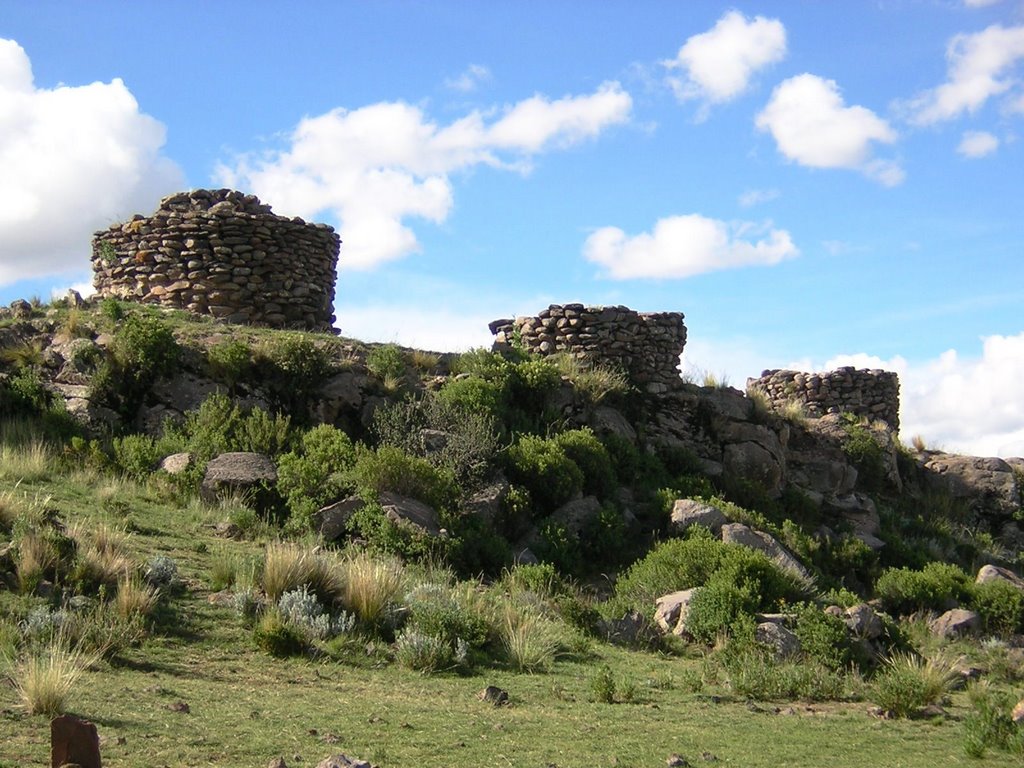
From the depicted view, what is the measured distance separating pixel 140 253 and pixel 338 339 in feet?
14.4

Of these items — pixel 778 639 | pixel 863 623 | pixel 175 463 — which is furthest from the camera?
pixel 175 463

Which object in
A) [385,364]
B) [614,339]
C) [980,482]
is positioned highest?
[614,339]

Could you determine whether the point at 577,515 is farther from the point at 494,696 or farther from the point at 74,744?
the point at 74,744

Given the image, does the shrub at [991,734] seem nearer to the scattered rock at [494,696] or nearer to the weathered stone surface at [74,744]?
the scattered rock at [494,696]

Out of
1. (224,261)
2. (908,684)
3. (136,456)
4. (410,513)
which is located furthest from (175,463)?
(908,684)

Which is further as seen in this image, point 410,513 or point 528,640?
point 410,513

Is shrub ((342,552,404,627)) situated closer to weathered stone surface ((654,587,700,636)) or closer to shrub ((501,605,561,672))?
shrub ((501,605,561,672))

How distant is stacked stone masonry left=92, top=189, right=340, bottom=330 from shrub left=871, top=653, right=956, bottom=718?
12.4 m

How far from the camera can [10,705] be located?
733 cm

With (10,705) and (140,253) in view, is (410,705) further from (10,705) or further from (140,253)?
(140,253)

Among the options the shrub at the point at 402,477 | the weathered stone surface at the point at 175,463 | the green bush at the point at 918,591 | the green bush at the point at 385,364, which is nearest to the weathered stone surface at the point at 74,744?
the shrub at the point at 402,477

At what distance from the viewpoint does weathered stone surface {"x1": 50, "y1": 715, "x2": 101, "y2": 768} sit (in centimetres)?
559

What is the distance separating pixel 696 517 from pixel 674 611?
11.7ft

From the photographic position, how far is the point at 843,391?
26938 mm
